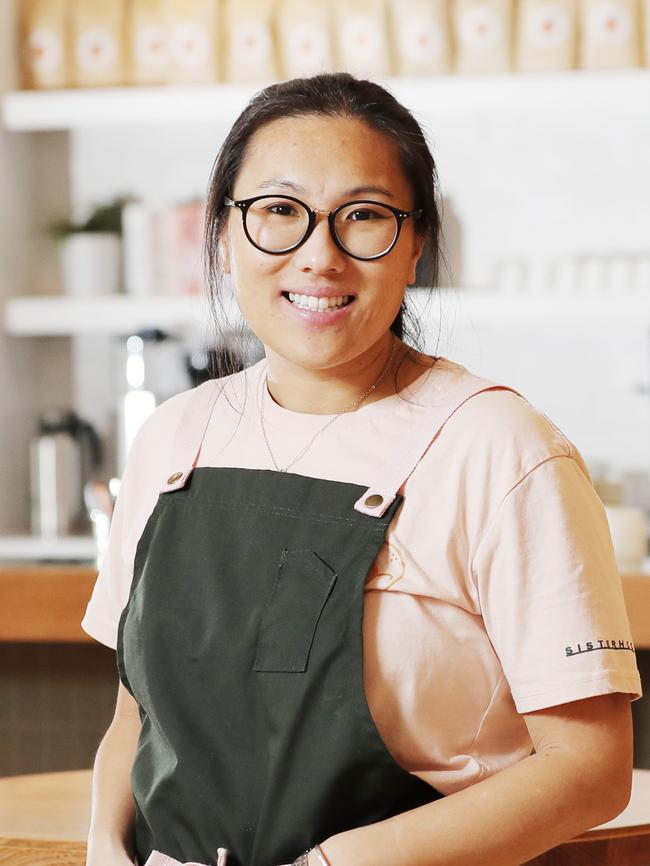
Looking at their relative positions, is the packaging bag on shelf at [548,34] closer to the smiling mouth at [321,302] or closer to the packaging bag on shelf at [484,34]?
the packaging bag on shelf at [484,34]

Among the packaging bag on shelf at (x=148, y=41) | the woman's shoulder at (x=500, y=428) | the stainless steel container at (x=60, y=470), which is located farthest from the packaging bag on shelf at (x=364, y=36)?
the woman's shoulder at (x=500, y=428)

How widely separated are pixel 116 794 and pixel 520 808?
45 cm

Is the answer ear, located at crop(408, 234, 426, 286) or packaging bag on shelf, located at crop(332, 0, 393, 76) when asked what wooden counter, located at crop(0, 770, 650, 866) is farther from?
packaging bag on shelf, located at crop(332, 0, 393, 76)

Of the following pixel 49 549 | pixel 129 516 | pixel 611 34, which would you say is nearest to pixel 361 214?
pixel 129 516

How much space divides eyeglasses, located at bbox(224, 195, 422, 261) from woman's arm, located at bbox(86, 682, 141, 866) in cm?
52

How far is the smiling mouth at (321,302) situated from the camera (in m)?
1.12

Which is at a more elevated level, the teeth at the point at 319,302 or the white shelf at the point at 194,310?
the teeth at the point at 319,302

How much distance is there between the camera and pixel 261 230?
1136mm

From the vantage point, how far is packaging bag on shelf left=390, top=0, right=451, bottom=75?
3340 millimetres

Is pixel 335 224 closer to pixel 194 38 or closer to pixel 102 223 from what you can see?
pixel 194 38

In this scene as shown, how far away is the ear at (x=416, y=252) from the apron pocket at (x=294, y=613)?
0.30 meters

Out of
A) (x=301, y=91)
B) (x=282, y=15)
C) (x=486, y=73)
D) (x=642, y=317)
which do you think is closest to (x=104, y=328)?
(x=282, y=15)

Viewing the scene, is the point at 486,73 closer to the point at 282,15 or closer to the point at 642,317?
the point at 282,15

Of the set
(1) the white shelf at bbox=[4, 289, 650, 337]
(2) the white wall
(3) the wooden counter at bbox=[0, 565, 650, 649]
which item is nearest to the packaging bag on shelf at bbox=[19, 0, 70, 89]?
(1) the white shelf at bbox=[4, 289, 650, 337]
